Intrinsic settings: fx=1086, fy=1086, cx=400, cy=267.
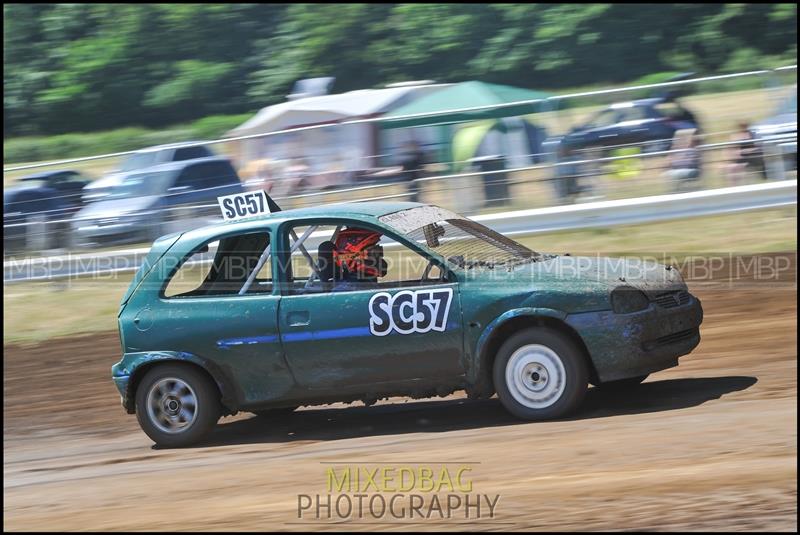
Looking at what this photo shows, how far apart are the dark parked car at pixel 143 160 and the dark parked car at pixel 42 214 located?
0.18 m

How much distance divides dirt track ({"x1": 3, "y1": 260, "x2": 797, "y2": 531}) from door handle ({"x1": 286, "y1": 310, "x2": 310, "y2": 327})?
0.82 metres

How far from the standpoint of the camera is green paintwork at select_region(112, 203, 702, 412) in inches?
260

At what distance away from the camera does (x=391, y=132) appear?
42.9 ft

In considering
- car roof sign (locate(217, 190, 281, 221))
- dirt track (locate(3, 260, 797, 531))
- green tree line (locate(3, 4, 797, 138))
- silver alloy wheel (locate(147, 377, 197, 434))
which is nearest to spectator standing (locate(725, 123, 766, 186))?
dirt track (locate(3, 260, 797, 531))

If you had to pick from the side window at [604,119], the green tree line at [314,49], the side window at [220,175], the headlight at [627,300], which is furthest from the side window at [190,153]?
the green tree line at [314,49]

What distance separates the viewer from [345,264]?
7.11 m

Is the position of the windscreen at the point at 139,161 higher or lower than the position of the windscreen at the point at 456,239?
higher

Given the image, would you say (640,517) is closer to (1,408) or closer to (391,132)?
(1,408)

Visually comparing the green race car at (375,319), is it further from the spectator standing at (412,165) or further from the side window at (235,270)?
the spectator standing at (412,165)

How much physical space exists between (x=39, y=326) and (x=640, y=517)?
9.11 meters

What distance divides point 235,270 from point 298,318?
2.47 feet

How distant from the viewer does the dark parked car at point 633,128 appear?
41.4ft

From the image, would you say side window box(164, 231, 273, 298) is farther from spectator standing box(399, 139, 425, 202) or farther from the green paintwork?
spectator standing box(399, 139, 425, 202)

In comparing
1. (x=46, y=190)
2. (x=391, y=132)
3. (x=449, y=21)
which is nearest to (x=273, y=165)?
(x=391, y=132)
